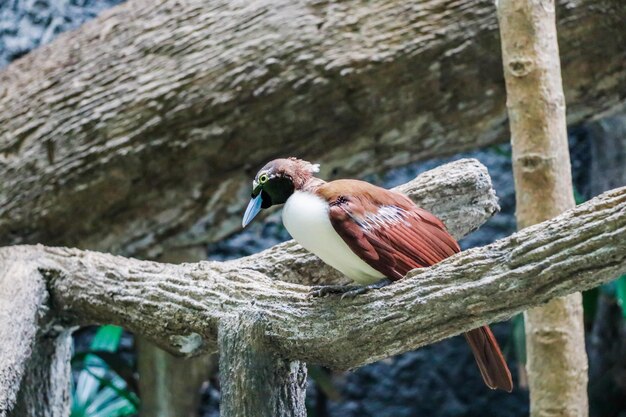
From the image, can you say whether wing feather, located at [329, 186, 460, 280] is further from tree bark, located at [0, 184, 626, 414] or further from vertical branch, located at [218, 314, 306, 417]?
vertical branch, located at [218, 314, 306, 417]

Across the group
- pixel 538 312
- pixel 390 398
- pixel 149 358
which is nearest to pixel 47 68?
pixel 149 358

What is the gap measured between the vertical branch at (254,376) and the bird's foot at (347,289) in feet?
0.41

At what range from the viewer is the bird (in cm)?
150

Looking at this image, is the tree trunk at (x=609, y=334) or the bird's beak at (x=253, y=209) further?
the tree trunk at (x=609, y=334)

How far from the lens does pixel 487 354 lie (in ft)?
5.15

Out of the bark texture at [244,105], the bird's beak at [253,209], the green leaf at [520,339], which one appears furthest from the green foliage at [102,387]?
the bird's beak at [253,209]

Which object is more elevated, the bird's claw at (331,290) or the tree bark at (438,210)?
the bird's claw at (331,290)

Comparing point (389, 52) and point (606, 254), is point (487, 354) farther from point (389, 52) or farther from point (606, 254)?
point (389, 52)

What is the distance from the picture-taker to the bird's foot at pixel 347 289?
150 cm

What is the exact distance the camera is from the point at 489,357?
157 centimetres

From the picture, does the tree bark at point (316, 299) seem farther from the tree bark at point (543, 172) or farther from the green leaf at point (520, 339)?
the green leaf at point (520, 339)

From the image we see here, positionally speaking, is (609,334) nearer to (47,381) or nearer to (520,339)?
(520,339)

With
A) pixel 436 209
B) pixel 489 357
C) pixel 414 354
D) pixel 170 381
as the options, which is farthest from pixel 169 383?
pixel 489 357

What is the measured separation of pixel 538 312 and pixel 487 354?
2.00 feet
